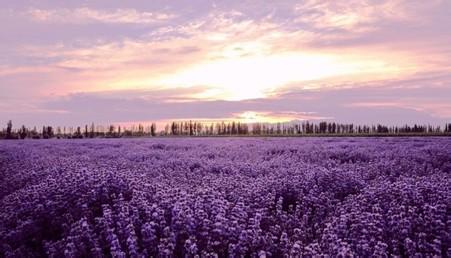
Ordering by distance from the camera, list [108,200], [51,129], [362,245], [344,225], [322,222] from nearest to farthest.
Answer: [362,245] → [344,225] → [322,222] → [108,200] → [51,129]

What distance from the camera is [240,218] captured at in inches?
174

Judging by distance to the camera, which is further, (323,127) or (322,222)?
(323,127)

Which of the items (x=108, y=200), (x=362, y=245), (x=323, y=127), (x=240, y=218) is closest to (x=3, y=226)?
(x=108, y=200)

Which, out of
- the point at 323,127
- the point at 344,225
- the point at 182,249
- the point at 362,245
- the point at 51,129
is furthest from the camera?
the point at 323,127

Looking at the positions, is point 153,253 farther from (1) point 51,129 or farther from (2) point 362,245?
(1) point 51,129

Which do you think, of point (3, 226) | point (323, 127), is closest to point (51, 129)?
point (323, 127)

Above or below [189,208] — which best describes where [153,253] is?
below

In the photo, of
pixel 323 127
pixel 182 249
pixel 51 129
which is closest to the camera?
pixel 182 249

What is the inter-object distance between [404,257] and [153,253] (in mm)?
2465

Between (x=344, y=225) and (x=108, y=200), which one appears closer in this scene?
(x=344, y=225)

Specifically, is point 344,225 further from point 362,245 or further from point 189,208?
point 189,208

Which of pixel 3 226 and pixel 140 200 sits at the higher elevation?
pixel 140 200

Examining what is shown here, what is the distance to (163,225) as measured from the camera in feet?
13.8

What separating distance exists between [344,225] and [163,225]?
1.87 meters
